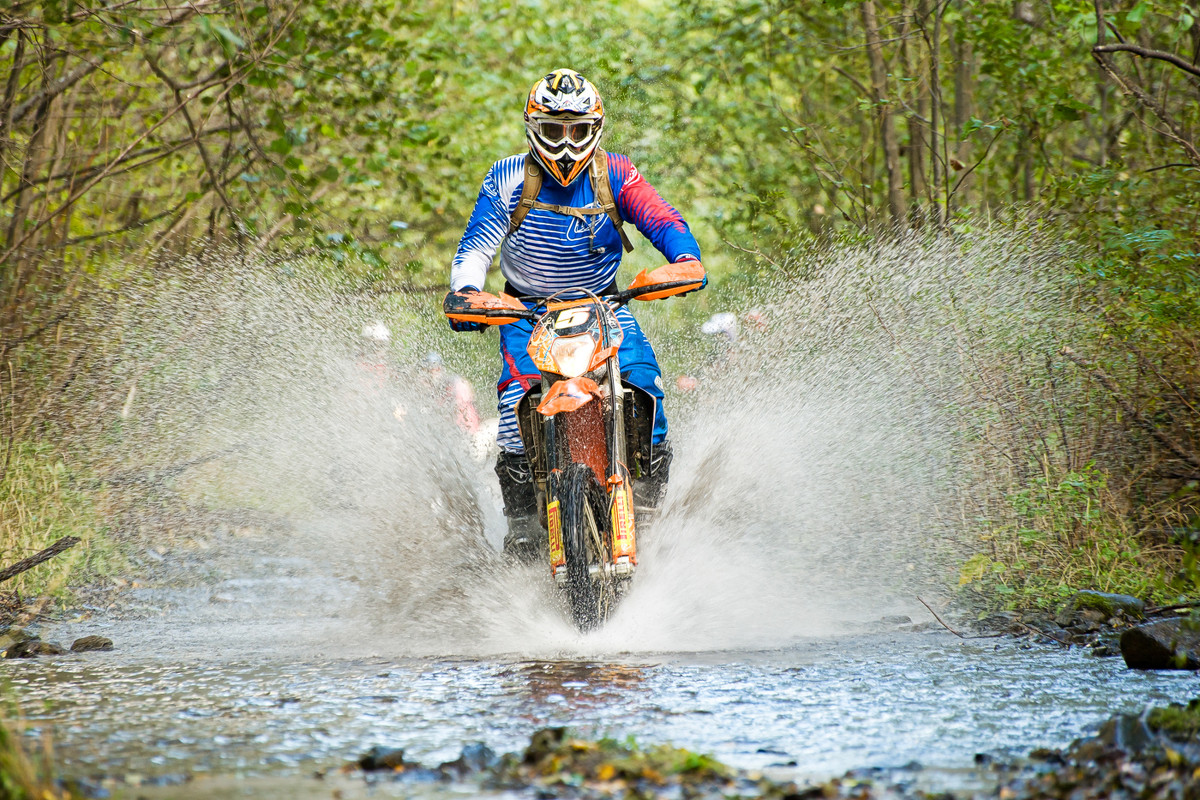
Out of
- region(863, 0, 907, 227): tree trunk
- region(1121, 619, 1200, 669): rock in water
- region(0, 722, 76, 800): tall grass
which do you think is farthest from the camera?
region(863, 0, 907, 227): tree trunk

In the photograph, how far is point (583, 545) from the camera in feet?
16.2

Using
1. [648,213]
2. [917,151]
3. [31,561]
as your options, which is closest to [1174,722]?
[648,213]

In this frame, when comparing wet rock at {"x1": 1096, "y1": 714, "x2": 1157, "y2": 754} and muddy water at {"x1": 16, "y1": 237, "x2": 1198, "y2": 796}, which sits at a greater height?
muddy water at {"x1": 16, "y1": 237, "x2": 1198, "y2": 796}

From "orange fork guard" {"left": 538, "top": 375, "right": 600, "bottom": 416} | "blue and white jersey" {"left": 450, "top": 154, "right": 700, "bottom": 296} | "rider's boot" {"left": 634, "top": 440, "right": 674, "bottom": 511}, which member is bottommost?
"rider's boot" {"left": 634, "top": 440, "right": 674, "bottom": 511}

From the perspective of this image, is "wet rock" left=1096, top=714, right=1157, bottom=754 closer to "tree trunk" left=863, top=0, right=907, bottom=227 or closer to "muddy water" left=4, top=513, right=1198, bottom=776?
"muddy water" left=4, top=513, right=1198, bottom=776

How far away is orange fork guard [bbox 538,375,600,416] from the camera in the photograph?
16.0ft

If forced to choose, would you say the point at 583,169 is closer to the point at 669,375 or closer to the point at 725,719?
the point at 725,719

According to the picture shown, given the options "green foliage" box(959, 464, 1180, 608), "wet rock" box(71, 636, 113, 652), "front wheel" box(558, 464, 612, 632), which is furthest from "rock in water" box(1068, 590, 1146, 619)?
"wet rock" box(71, 636, 113, 652)

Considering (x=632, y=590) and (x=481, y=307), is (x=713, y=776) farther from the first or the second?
(x=632, y=590)

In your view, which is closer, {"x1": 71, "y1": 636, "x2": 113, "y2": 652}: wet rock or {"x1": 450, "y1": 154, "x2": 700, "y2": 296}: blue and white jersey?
{"x1": 71, "y1": 636, "x2": 113, "y2": 652}: wet rock

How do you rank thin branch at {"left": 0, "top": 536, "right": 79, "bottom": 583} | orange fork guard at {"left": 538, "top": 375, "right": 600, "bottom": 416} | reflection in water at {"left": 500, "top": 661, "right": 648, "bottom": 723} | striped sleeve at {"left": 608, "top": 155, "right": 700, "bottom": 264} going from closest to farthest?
reflection in water at {"left": 500, "top": 661, "right": 648, "bottom": 723}, orange fork guard at {"left": 538, "top": 375, "right": 600, "bottom": 416}, thin branch at {"left": 0, "top": 536, "right": 79, "bottom": 583}, striped sleeve at {"left": 608, "top": 155, "right": 700, "bottom": 264}

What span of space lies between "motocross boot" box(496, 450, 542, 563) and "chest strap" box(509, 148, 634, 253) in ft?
3.61

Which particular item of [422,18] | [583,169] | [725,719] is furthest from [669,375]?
[725,719]

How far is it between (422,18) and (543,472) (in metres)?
7.94
